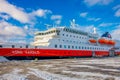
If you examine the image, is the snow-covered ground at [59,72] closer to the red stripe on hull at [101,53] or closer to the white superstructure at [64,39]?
the white superstructure at [64,39]

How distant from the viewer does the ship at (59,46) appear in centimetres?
2805

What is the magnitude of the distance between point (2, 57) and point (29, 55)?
16.7ft

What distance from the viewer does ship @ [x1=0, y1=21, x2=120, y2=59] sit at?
28047 millimetres

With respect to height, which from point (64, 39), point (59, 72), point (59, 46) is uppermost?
point (64, 39)

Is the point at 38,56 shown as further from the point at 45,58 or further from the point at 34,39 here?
the point at 34,39

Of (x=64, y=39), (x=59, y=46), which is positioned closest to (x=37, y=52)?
(x=59, y=46)

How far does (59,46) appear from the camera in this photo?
33.8 metres

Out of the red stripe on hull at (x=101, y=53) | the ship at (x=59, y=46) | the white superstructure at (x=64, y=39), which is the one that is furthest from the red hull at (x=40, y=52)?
the red stripe on hull at (x=101, y=53)

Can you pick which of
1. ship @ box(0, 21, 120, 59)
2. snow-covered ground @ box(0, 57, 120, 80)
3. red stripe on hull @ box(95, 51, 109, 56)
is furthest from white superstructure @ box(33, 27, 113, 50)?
snow-covered ground @ box(0, 57, 120, 80)

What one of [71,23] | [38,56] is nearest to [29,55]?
[38,56]

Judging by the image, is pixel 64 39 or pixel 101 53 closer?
pixel 64 39

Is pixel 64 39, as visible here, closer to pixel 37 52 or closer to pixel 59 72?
pixel 37 52

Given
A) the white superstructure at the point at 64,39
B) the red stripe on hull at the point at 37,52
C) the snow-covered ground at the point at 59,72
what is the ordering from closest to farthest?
the snow-covered ground at the point at 59,72 < the red stripe on hull at the point at 37,52 < the white superstructure at the point at 64,39

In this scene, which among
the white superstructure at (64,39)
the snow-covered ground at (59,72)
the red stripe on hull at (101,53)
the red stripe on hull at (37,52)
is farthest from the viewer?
the red stripe on hull at (101,53)
